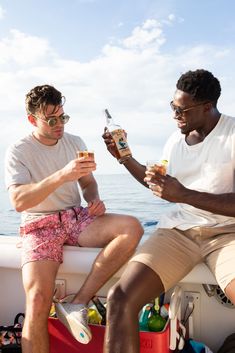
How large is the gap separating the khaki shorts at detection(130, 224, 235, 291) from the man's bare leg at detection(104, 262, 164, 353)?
6 centimetres

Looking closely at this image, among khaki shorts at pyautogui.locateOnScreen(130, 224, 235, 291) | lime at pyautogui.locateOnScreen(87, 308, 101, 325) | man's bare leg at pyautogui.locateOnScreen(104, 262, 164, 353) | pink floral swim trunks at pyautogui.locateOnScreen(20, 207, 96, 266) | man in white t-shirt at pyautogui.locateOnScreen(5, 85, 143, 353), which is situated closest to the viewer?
man's bare leg at pyautogui.locateOnScreen(104, 262, 164, 353)

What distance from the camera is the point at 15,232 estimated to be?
8.81 metres

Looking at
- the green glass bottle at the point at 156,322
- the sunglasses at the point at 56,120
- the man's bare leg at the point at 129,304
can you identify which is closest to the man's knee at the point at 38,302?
the man's bare leg at the point at 129,304

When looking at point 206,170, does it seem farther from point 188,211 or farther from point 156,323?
point 156,323

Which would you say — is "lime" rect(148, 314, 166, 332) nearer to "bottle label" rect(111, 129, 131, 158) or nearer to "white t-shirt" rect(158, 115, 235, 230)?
"white t-shirt" rect(158, 115, 235, 230)

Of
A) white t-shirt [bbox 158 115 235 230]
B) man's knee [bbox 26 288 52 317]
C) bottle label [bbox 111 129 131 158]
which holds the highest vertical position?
bottle label [bbox 111 129 131 158]

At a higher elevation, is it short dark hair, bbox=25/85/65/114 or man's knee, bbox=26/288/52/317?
short dark hair, bbox=25/85/65/114

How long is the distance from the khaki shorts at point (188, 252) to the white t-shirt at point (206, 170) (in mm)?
51

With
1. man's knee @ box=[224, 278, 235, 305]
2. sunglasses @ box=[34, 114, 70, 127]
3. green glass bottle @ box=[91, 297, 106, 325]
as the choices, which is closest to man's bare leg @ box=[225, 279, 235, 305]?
man's knee @ box=[224, 278, 235, 305]

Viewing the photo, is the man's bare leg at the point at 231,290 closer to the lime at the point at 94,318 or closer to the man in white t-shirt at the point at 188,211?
the man in white t-shirt at the point at 188,211

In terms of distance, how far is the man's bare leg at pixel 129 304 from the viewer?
1.80m

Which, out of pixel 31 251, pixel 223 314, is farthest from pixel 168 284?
pixel 31 251

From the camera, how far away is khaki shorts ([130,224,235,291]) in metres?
2.04

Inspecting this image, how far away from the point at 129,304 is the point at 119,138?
990 mm
